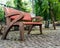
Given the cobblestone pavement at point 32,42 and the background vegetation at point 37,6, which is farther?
the background vegetation at point 37,6

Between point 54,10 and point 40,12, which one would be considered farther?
point 54,10

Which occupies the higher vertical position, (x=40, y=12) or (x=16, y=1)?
(x=16, y=1)

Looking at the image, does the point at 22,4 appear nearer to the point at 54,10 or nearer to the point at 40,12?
the point at 40,12

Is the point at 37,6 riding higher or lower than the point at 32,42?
higher

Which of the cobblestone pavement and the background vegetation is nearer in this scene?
the cobblestone pavement

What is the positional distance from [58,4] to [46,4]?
74.2 inches

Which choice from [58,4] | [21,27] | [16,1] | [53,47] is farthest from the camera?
[58,4]

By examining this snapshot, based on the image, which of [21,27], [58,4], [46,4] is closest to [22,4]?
[46,4]

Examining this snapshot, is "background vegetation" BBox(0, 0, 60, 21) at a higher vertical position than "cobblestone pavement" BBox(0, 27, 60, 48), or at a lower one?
higher

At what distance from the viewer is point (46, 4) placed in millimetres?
9164

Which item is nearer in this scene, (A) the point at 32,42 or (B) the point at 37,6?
(A) the point at 32,42

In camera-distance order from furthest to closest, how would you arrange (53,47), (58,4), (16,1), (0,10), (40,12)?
(58,4), (40,12), (16,1), (0,10), (53,47)

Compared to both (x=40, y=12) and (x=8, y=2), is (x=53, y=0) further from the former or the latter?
(x=8, y=2)

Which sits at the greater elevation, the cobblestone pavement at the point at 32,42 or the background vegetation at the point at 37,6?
the background vegetation at the point at 37,6
